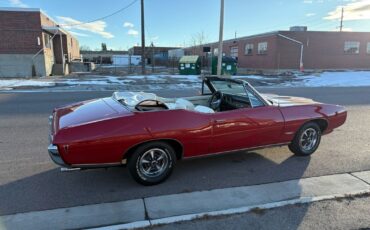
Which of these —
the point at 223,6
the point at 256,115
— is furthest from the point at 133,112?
the point at 223,6

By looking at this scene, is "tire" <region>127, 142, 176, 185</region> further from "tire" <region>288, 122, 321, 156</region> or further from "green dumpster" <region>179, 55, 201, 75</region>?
"green dumpster" <region>179, 55, 201, 75</region>

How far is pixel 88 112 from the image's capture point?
4.06 metres

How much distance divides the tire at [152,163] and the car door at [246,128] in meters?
0.67

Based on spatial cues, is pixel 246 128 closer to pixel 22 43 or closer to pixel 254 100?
pixel 254 100

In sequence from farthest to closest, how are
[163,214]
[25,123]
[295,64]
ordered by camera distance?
[295,64]
[25,123]
[163,214]

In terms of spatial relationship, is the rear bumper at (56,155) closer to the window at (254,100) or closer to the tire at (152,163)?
the tire at (152,163)

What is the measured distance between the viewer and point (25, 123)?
7.36 m

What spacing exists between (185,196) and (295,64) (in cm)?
3047

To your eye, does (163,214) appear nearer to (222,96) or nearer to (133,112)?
(133,112)

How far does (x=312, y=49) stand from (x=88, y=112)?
3148 cm

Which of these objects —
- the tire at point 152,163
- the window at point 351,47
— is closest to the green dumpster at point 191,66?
the window at point 351,47

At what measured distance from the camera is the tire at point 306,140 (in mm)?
4992

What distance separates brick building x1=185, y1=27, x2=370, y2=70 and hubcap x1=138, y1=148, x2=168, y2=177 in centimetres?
2903

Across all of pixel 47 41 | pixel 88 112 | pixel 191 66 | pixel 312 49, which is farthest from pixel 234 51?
pixel 88 112
